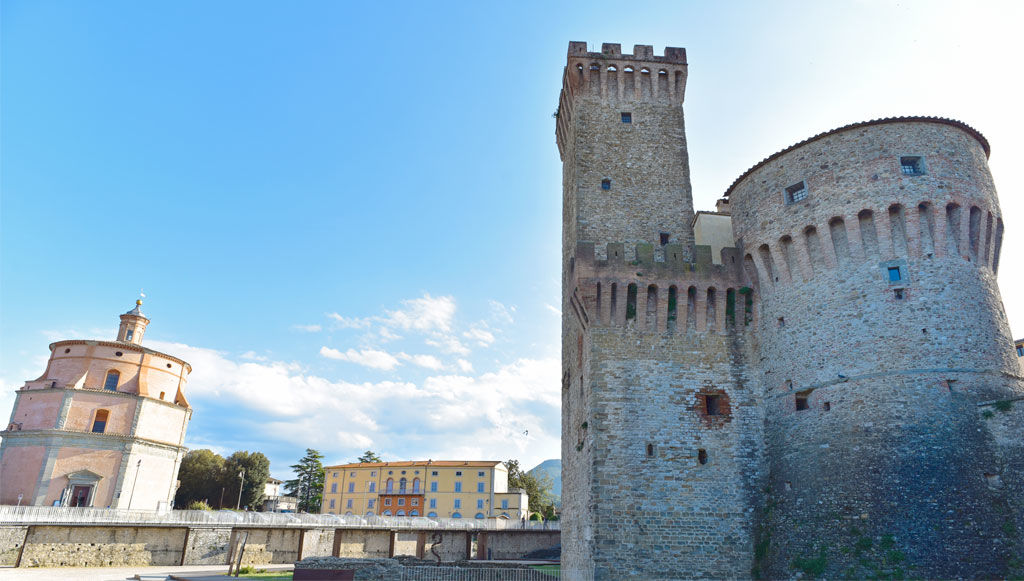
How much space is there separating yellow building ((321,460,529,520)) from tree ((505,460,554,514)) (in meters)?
3.59

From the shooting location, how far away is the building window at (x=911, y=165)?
57.6 feet

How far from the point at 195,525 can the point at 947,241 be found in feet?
122

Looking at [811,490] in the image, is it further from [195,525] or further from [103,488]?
[103,488]

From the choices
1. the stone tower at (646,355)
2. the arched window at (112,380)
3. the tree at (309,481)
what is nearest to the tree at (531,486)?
the tree at (309,481)

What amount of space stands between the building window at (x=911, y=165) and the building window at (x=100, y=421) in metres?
44.4

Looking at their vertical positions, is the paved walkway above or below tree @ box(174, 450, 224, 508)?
below

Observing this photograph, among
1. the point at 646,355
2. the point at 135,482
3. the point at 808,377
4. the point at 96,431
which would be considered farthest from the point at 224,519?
the point at 808,377

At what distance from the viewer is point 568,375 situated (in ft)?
75.5

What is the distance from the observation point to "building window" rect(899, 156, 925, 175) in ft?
57.6

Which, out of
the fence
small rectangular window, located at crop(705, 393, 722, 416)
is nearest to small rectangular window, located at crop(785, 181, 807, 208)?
small rectangular window, located at crop(705, 393, 722, 416)

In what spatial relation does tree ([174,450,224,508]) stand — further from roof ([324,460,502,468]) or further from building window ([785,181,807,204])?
building window ([785,181,807,204])

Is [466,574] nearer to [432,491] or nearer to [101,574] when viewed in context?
[101,574]

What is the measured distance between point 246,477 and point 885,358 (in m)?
57.3

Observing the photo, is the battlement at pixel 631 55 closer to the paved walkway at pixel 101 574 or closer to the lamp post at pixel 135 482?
the paved walkway at pixel 101 574
